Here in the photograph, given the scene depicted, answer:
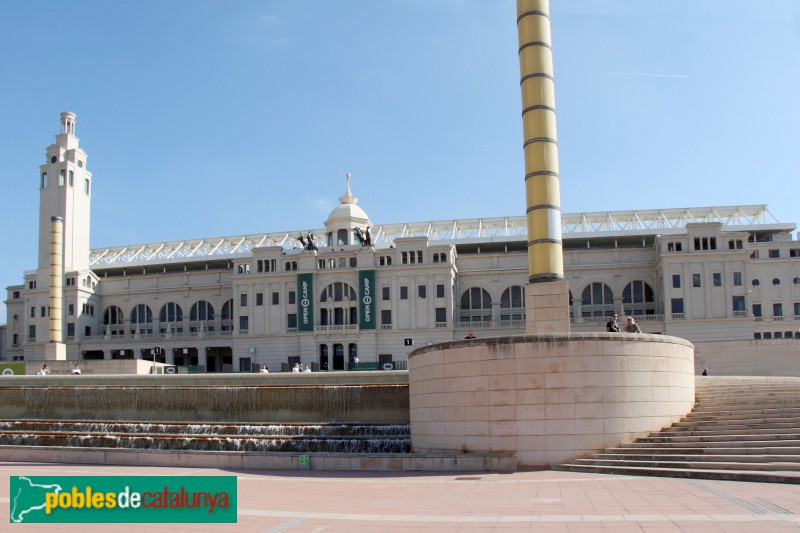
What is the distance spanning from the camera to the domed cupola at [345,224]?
8900 centimetres

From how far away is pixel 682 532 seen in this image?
15.0 metres

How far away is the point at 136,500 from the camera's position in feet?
50.5

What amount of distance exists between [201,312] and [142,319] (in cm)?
751

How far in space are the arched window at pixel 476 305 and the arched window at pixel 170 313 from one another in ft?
106

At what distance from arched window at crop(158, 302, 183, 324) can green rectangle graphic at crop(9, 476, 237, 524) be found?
3072 inches

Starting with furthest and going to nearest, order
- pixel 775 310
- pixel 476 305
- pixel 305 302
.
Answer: pixel 476 305 < pixel 305 302 < pixel 775 310

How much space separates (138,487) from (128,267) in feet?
288

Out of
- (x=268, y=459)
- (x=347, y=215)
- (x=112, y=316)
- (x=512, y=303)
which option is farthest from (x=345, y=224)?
(x=268, y=459)

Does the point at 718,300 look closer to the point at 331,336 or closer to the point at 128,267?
the point at 331,336

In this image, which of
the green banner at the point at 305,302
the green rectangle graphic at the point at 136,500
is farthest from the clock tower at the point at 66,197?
the green rectangle graphic at the point at 136,500

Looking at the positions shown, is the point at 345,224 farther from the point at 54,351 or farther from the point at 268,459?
the point at 268,459

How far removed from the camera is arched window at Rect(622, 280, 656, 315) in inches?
3152

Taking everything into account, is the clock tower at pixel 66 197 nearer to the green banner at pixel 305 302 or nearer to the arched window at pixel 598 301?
the green banner at pixel 305 302

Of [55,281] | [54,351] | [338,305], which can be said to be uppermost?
[55,281]
